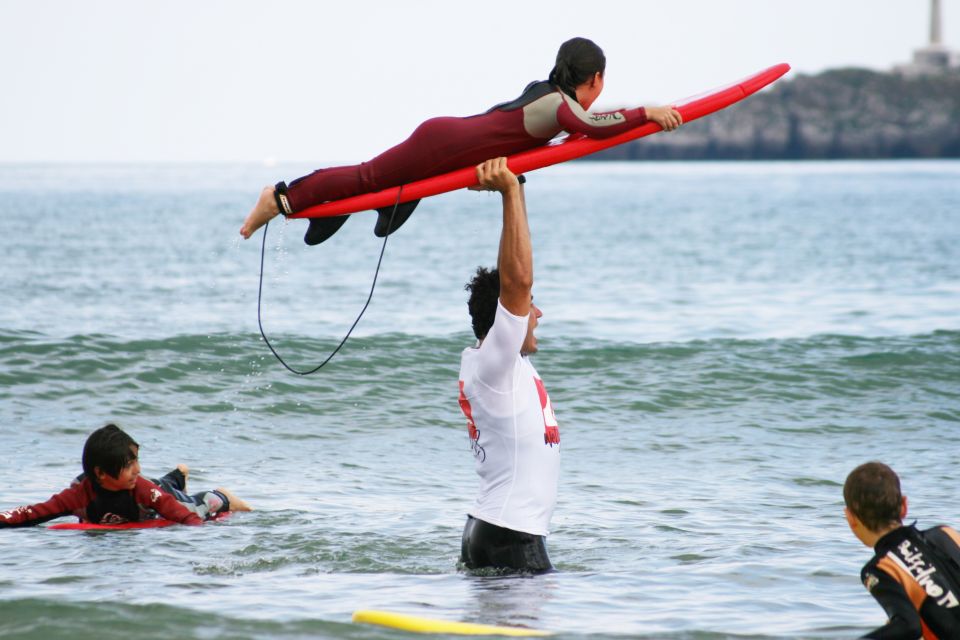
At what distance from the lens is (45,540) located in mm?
7020

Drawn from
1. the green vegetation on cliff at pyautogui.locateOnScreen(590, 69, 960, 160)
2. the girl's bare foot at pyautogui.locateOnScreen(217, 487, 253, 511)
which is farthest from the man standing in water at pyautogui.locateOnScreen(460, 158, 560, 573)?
the green vegetation on cliff at pyautogui.locateOnScreen(590, 69, 960, 160)

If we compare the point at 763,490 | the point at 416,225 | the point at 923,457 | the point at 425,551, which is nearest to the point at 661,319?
the point at 923,457

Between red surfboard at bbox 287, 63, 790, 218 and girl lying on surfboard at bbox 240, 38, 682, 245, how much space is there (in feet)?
0.16

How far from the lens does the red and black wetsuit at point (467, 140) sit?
591 centimetres

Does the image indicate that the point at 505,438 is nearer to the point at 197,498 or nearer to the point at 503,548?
the point at 503,548

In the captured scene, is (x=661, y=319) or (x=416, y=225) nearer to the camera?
(x=661, y=319)

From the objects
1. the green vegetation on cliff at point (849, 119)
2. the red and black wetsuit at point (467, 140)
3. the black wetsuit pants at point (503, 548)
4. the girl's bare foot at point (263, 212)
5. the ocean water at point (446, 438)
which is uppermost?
the green vegetation on cliff at point (849, 119)

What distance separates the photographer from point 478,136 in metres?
6.01

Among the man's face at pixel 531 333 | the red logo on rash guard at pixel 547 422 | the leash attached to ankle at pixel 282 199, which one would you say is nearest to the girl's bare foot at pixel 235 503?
the leash attached to ankle at pixel 282 199

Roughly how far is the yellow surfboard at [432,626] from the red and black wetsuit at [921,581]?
1.43 meters

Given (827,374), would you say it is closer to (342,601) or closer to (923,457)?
(923,457)

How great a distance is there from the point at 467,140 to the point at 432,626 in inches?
94.9

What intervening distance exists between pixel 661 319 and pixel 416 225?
38.7 m

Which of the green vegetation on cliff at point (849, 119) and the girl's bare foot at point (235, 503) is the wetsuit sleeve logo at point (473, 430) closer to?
the girl's bare foot at point (235, 503)
